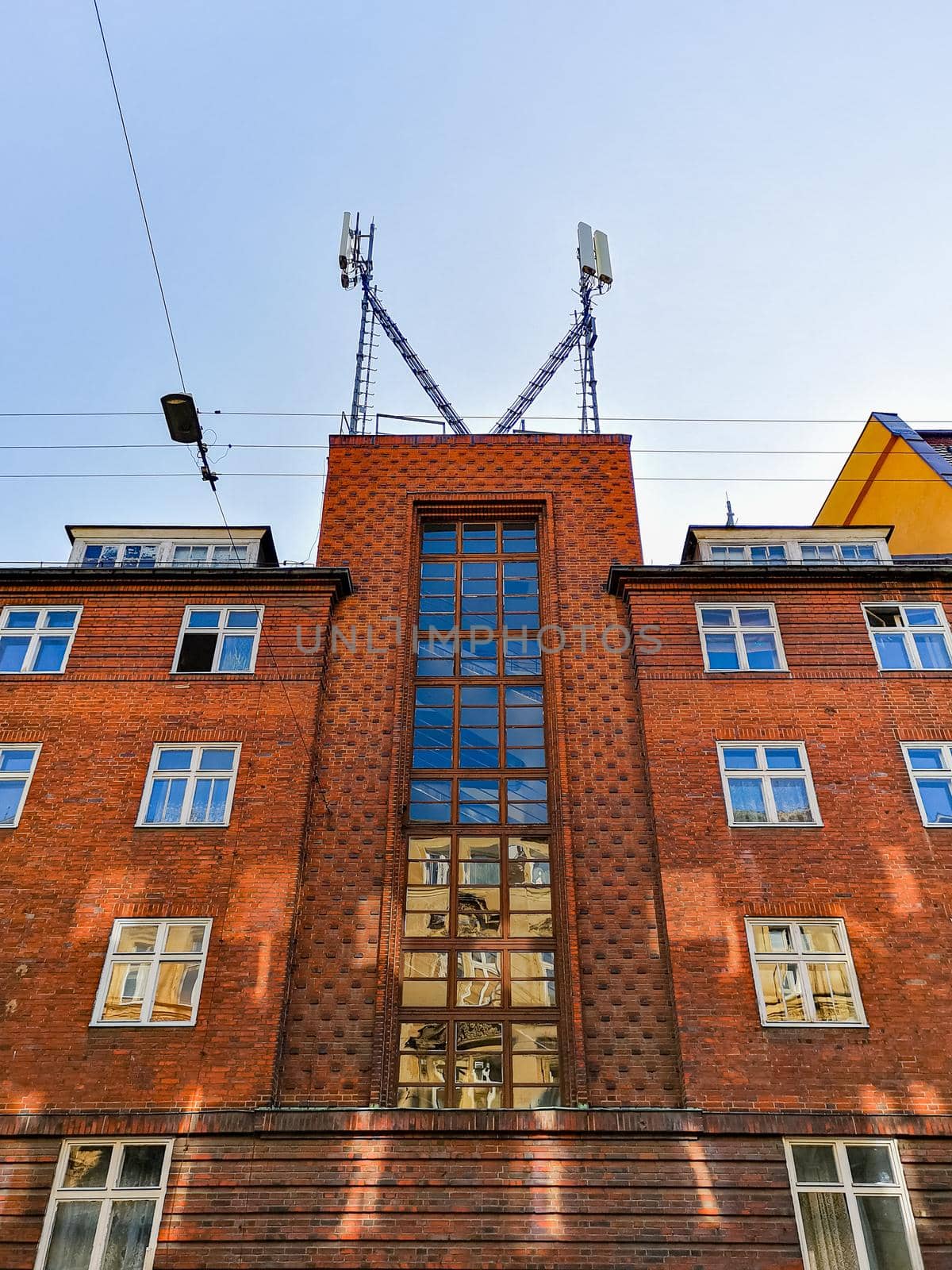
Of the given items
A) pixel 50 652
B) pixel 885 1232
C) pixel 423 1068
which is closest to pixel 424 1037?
pixel 423 1068

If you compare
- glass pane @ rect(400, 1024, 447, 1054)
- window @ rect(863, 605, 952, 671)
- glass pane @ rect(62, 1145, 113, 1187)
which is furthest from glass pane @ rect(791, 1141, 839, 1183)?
glass pane @ rect(62, 1145, 113, 1187)

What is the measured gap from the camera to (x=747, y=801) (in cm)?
1842

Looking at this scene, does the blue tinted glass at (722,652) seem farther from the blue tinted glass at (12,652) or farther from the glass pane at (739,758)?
the blue tinted glass at (12,652)

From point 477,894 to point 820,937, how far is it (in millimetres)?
5722

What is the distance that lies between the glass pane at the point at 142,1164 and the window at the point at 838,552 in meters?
16.9

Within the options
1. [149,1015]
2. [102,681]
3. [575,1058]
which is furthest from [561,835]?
[102,681]

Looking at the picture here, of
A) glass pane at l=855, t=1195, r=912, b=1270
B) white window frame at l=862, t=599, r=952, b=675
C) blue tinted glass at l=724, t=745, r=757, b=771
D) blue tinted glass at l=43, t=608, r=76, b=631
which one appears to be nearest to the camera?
glass pane at l=855, t=1195, r=912, b=1270

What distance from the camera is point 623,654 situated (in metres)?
20.9

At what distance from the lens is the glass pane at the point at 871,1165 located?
48.9ft

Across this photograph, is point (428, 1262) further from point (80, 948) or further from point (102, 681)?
point (102, 681)

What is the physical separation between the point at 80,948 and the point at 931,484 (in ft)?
74.3

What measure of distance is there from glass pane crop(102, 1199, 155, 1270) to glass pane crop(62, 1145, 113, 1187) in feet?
1.51

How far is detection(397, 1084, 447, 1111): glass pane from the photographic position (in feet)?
54.0

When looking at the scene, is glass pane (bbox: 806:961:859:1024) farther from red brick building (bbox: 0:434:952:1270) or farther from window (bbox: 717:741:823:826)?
window (bbox: 717:741:823:826)
